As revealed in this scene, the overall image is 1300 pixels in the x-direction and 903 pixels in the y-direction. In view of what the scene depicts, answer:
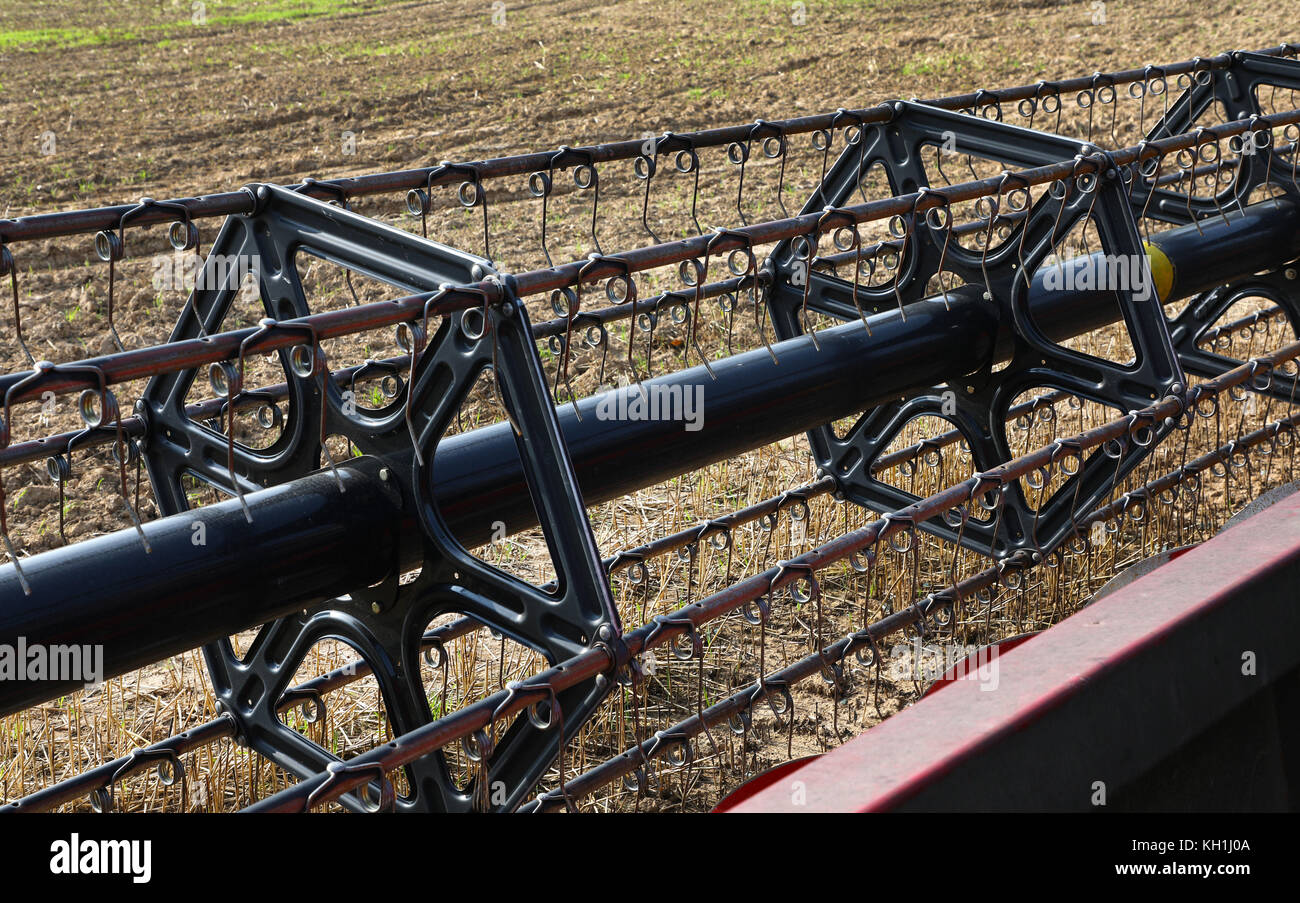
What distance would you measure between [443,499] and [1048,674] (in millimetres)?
1274

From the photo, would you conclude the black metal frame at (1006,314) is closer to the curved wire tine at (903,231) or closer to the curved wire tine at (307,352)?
the curved wire tine at (903,231)

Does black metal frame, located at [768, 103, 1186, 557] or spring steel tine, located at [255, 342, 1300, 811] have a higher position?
black metal frame, located at [768, 103, 1186, 557]

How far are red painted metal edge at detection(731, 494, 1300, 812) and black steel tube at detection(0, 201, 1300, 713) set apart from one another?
41.9 inches

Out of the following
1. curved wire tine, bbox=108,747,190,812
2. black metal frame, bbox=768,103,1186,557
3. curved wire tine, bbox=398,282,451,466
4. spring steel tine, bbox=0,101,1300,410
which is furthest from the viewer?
black metal frame, bbox=768,103,1186,557

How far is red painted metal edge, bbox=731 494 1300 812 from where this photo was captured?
1446 millimetres

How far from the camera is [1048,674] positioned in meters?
1.66

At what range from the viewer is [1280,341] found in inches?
230

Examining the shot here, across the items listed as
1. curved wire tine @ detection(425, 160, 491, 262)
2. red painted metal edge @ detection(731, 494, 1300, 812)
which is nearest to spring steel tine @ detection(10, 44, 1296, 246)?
curved wire tine @ detection(425, 160, 491, 262)

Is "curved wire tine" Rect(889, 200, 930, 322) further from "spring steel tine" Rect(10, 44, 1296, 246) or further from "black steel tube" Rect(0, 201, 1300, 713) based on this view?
"spring steel tine" Rect(10, 44, 1296, 246)

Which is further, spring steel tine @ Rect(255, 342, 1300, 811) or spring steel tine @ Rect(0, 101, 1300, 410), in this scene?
spring steel tine @ Rect(255, 342, 1300, 811)

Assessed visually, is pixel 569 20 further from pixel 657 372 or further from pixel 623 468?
pixel 623 468

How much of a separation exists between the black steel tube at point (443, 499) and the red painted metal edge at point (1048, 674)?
106 cm

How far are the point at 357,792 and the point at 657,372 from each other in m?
4.30
